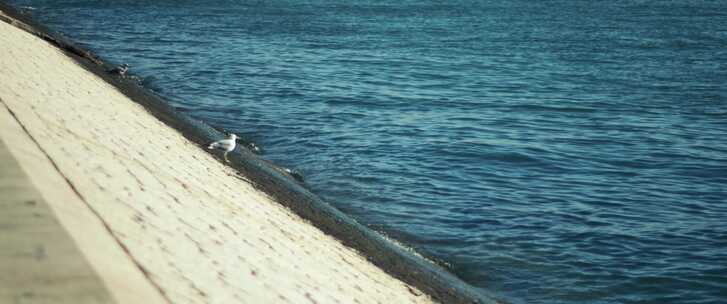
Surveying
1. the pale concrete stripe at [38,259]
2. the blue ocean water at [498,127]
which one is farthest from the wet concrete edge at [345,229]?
the pale concrete stripe at [38,259]

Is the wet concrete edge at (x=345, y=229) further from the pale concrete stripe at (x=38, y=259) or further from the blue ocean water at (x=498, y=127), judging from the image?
the pale concrete stripe at (x=38, y=259)

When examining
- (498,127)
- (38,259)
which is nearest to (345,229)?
(38,259)

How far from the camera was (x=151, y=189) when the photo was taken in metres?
10.6

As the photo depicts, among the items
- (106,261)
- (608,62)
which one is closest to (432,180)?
(106,261)

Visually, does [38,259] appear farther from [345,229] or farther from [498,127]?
[498,127]

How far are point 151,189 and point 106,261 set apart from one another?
14.4 feet

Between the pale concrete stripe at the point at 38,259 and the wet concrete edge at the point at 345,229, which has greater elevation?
the pale concrete stripe at the point at 38,259

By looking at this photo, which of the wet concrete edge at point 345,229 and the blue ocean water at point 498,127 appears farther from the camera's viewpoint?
the blue ocean water at point 498,127

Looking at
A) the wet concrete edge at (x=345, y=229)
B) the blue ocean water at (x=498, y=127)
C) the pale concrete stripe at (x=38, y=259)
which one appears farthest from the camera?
the blue ocean water at (x=498, y=127)

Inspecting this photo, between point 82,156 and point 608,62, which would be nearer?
point 82,156

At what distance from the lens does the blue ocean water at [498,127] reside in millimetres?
14781

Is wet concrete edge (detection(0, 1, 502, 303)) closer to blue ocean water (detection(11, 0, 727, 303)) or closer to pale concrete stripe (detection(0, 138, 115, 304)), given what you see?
blue ocean water (detection(11, 0, 727, 303))

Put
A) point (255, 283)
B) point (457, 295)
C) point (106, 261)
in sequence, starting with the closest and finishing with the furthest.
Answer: point (106, 261) → point (255, 283) → point (457, 295)

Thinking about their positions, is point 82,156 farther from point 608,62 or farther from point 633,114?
point 608,62
